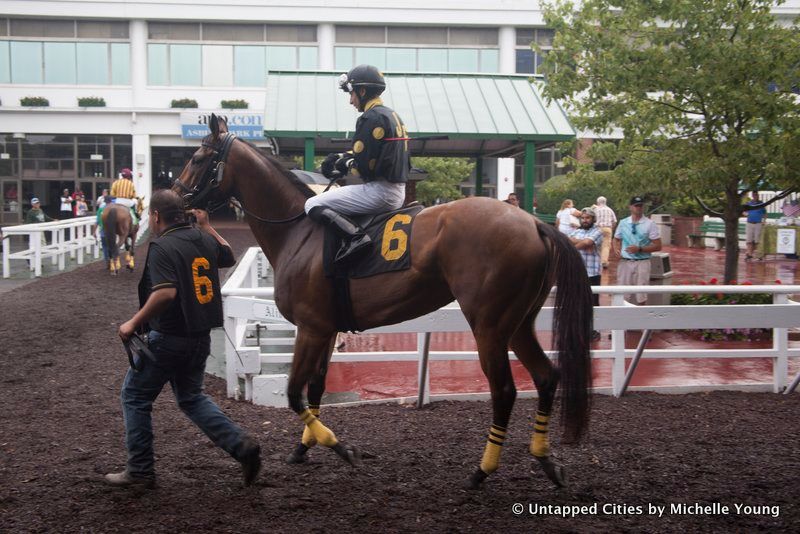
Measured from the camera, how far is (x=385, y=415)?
6320mm

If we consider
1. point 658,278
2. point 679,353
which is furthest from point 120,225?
point 679,353

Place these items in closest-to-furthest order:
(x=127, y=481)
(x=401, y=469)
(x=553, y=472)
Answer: (x=127, y=481), (x=553, y=472), (x=401, y=469)

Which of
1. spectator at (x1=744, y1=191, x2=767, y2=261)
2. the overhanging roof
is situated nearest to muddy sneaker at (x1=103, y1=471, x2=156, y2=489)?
the overhanging roof

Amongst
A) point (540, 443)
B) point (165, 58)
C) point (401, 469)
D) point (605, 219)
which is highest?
point (165, 58)

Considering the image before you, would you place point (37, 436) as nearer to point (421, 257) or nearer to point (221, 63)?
point (421, 257)

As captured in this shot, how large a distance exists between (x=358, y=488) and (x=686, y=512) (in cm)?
185

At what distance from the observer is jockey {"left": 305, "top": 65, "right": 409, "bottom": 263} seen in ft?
16.2

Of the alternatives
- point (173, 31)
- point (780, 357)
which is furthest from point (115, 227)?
point (173, 31)

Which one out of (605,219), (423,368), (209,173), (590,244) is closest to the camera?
(209,173)

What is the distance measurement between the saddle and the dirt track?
1078mm

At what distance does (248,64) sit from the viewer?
38.3m

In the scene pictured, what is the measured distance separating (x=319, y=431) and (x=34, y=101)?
36854mm

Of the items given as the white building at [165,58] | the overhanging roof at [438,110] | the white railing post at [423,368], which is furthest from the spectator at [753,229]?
the white building at [165,58]

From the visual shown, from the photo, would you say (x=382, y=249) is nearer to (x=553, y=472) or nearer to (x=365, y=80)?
(x=365, y=80)
